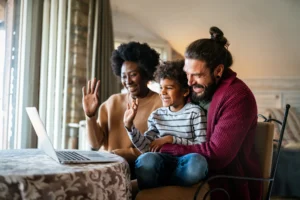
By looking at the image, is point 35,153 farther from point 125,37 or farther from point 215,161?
point 125,37

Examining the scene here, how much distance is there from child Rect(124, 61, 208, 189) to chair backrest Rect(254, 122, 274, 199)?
0.24m

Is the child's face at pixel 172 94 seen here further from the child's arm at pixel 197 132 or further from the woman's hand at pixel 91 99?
the woman's hand at pixel 91 99

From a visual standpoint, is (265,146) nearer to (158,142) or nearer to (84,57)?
(158,142)

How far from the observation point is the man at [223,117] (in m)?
1.47

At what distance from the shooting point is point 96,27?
3.43 meters

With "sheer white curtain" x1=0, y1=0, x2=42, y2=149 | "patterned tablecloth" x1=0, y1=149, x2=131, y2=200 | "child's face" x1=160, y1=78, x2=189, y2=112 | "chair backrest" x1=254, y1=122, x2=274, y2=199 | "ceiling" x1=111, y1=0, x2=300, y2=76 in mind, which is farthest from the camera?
"ceiling" x1=111, y1=0, x2=300, y2=76

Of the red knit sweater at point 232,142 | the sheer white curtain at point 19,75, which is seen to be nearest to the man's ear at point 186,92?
the red knit sweater at point 232,142

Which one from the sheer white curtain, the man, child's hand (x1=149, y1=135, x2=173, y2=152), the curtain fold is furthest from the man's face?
the curtain fold

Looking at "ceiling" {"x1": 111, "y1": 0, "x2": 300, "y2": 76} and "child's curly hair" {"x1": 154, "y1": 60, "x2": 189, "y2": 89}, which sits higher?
"ceiling" {"x1": 111, "y1": 0, "x2": 300, "y2": 76}

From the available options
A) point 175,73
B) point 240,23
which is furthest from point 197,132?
point 240,23

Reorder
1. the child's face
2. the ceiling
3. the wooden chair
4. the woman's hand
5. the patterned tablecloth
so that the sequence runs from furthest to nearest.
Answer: the ceiling → the woman's hand → the child's face → the wooden chair → the patterned tablecloth

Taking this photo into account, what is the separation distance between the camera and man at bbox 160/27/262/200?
1471 millimetres

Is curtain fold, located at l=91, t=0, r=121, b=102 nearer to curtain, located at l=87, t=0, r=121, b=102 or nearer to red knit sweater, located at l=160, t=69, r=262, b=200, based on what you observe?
curtain, located at l=87, t=0, r=121, b=102

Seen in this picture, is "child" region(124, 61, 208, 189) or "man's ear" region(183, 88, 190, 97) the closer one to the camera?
"child" region(124, 61, 208, 189)
